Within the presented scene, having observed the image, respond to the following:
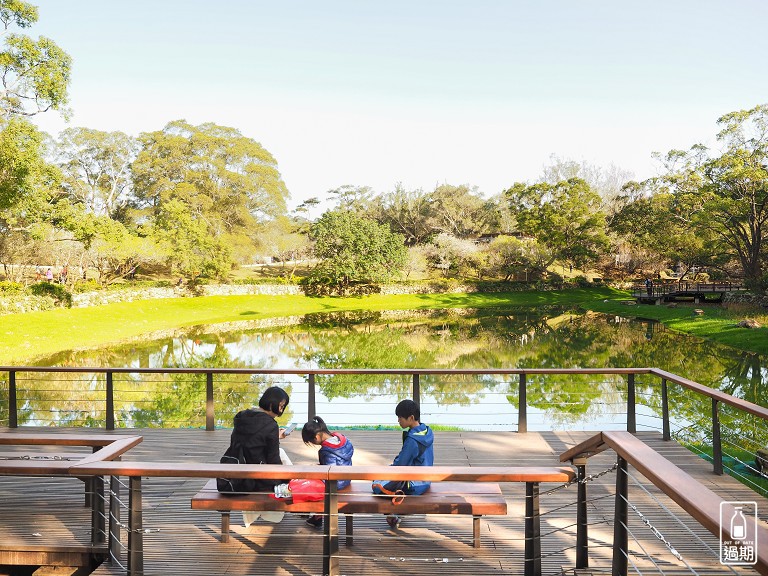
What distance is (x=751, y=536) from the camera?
1.94 metres

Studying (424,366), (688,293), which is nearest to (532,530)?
(424,366)

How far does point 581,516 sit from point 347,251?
38552 millimetres

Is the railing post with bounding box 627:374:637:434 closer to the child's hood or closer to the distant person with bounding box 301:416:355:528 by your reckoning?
the child's hood

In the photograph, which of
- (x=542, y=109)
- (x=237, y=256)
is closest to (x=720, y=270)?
(x=542, y=109)

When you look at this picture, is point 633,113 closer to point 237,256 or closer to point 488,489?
point 237,256

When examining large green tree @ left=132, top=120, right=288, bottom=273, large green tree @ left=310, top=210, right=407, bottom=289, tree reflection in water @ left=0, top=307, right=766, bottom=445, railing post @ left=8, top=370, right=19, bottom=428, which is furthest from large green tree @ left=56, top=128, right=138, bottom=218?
railing post @ left=8, top=370, right=19, bottom=428

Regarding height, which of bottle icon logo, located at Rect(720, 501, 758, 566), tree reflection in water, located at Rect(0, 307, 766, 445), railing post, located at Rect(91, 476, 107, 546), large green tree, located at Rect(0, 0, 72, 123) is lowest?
tree reflection in water, located at Rect(0, 307, 766, 445)

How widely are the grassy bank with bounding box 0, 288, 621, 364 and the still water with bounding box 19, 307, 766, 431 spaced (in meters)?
1.89

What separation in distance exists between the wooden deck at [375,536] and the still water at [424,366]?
3023 millimetres

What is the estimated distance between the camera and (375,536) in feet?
14.5

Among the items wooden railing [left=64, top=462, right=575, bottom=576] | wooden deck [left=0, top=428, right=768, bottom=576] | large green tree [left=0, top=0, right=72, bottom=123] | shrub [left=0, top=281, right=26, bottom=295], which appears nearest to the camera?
wooden railing [left=64, top=462, right=575, bottom=576]

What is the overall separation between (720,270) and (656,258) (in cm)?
1015

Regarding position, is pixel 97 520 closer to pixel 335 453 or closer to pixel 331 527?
pixel 335 453

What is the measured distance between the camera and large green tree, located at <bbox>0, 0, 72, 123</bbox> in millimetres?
18297
